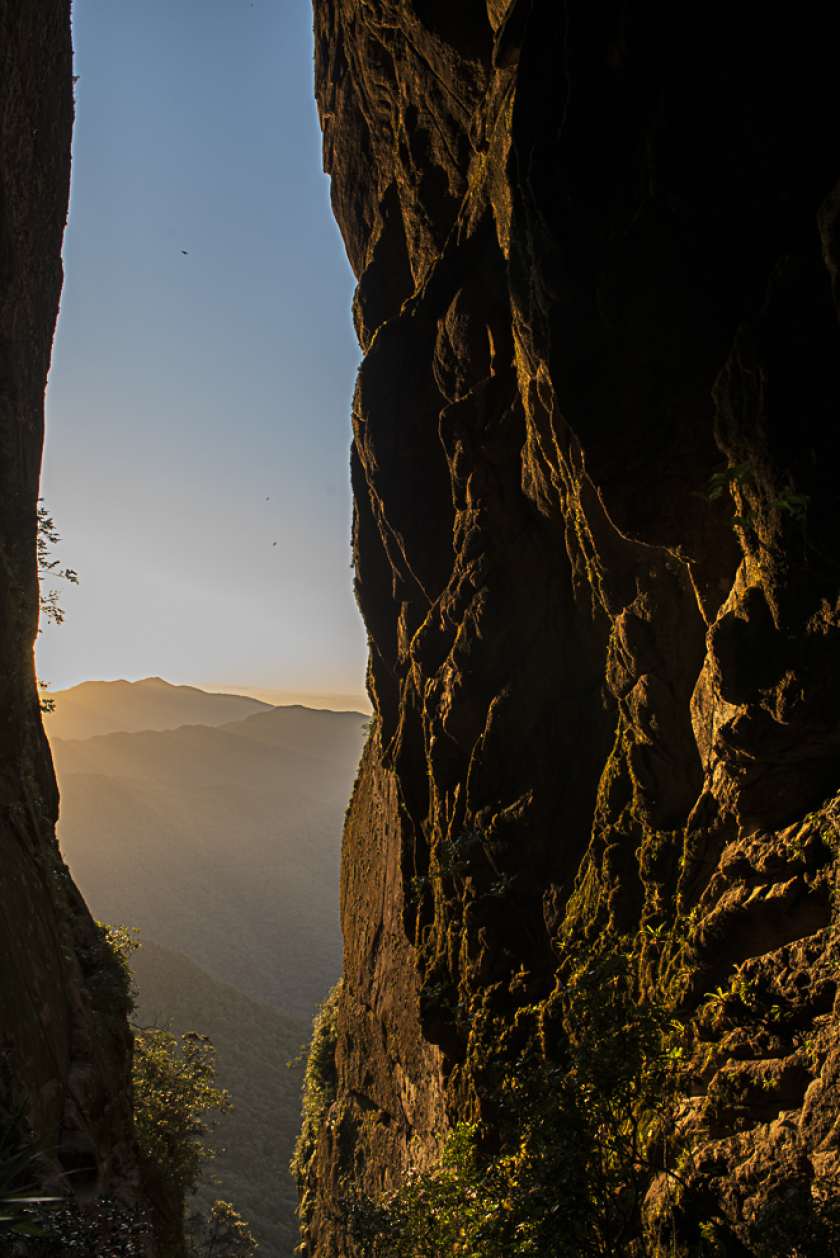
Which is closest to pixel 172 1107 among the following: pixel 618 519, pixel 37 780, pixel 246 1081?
pixel 37 780

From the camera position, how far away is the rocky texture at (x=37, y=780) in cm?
846

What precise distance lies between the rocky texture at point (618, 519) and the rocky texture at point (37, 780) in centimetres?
639

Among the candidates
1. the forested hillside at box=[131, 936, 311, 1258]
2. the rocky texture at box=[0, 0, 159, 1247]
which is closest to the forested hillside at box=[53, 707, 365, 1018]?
the forested hillside at box=[131, 936, 311, 1258]

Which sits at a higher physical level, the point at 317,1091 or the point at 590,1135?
the point at 590,1135

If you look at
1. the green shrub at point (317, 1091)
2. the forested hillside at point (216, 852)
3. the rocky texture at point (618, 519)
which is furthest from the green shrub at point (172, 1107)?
the forested hillside at point (216, 852)

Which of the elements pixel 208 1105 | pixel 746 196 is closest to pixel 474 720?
pixel 746 196

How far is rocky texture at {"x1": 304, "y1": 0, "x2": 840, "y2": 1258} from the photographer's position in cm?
560

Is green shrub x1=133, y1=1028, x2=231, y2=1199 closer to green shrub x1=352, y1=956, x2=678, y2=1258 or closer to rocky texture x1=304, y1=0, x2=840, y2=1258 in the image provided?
rocky texture x1=304, y1=0, x2=840, y2=1258

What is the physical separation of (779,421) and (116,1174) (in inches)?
631

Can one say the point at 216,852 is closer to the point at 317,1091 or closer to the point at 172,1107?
the point at 317,1091

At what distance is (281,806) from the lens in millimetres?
163625

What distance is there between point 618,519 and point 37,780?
16.5 meters

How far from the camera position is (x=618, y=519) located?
23.3ft

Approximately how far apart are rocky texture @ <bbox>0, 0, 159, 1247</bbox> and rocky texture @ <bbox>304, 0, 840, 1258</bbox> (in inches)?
252
